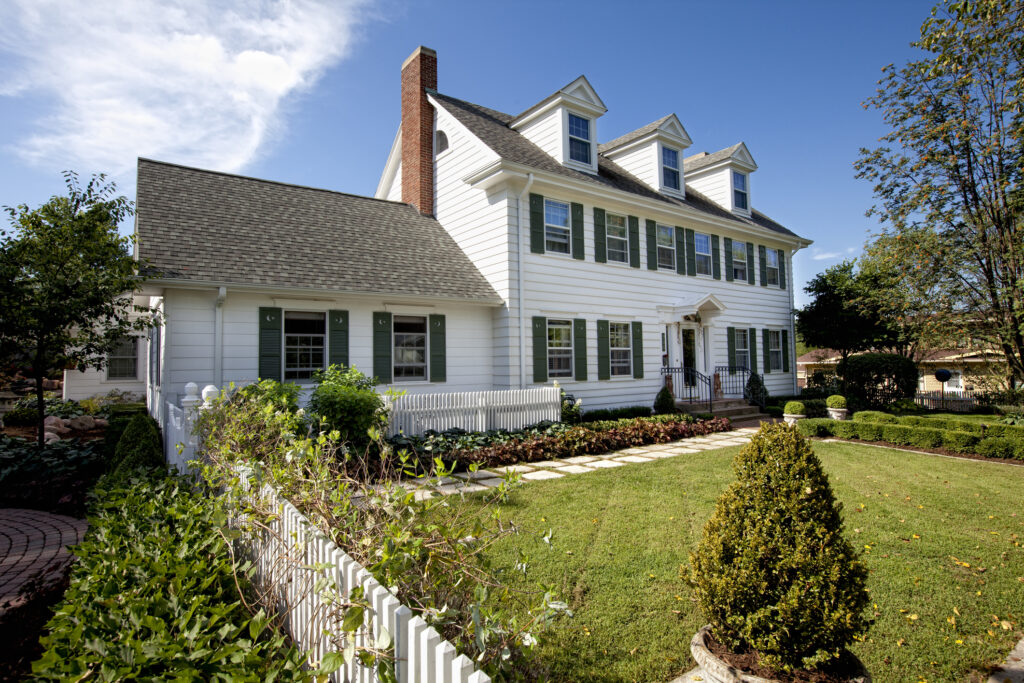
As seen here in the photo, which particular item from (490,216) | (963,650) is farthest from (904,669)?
(490,216)

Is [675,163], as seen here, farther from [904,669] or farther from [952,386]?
[952,386]

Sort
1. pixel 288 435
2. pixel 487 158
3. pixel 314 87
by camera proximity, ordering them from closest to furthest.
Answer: pixel 288 435 < pixel 314 87 < pixel 487 158

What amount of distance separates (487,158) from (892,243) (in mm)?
13262

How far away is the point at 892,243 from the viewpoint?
15.8 meters

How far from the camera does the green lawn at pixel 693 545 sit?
3121mm

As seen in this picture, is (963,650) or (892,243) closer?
(963,650)

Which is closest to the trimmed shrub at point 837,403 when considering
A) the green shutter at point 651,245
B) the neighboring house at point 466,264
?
the neighboring house at point 466,264

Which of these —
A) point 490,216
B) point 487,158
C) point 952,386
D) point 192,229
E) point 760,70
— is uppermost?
point 760,70

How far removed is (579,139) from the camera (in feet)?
47.0

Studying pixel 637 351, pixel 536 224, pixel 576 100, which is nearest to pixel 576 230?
pixel 536 224

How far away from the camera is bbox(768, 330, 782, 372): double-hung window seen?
19.0 m

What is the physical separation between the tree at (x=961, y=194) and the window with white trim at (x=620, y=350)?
29.4 ft

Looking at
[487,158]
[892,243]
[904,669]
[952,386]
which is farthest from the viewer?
[952,386]

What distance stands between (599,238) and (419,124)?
6270 mm
